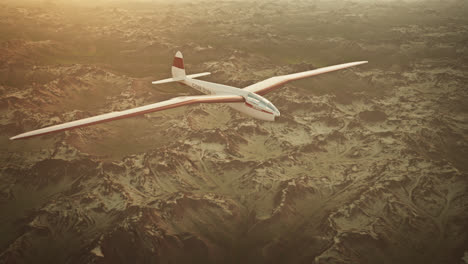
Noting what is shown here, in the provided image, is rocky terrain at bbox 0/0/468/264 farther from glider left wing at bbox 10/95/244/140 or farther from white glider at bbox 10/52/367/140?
glider left wing at bbox 10/95/244/140

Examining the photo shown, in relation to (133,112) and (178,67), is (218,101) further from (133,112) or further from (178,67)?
(178,67)

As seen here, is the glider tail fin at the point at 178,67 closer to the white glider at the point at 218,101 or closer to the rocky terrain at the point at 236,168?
the white glider at the point at 218,101

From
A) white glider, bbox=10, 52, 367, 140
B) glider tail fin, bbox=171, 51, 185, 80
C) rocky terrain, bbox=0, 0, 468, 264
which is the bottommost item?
rocky terrain, bbox=0, 0, 468, 264

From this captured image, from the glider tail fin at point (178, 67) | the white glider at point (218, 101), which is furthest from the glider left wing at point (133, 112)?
the glider tail fin at point (178, 67)

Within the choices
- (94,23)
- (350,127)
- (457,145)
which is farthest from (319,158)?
(94,23)

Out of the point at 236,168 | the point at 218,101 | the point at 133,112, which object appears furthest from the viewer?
the point at 236,168

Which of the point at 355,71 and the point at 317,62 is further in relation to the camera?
the point at 317,62

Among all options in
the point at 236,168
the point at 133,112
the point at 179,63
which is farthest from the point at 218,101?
the point at 236,168

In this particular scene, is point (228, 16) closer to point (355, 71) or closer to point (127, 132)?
point (355, 71)

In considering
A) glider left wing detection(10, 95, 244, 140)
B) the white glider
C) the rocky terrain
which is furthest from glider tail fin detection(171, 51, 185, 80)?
glider left wing detection(10, 95, 244, 140)
